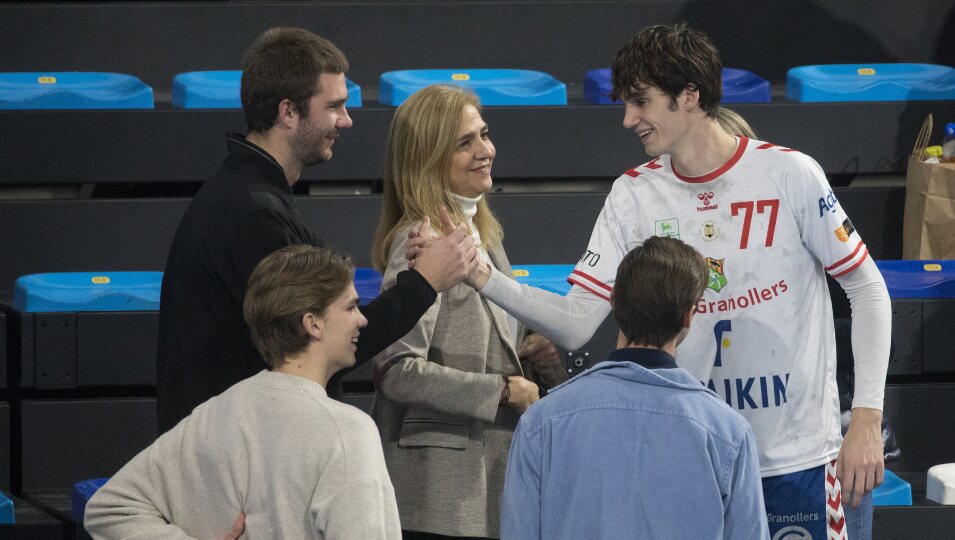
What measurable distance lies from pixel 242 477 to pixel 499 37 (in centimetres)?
338

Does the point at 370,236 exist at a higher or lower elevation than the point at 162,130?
lower

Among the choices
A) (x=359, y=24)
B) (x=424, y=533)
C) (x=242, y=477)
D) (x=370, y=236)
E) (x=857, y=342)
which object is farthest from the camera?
(x=359, y=24)

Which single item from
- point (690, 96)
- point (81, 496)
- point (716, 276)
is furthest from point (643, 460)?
point (81, 496)

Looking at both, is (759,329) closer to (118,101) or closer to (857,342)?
(857,342)

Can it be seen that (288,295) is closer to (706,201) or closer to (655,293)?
(655,293)

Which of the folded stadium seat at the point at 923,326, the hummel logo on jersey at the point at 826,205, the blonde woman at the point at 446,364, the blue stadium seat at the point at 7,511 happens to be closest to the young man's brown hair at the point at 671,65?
the hummel logo on jersey at the point at 826,205

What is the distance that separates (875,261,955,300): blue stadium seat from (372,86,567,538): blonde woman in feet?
5.33

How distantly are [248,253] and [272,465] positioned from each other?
53 cm

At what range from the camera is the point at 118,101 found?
4.52 m

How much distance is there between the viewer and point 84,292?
4.06m

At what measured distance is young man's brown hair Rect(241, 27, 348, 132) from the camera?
2545 mm

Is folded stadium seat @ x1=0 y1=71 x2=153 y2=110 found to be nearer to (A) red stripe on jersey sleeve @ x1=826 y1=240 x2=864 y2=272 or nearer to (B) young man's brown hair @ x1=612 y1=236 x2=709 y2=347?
(A) red stripe on jersey sleeve @ x1=826 y1=240 x2=864 y2=272

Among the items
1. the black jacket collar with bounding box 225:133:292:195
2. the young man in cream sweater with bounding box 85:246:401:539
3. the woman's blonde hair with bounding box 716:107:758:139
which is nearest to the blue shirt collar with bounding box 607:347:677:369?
the young man in cream sweater with bounding box 85:246:401:539

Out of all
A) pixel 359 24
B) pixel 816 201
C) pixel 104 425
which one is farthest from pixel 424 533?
pixel 359 24
